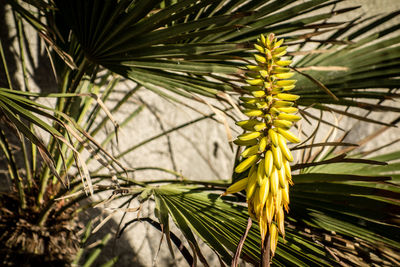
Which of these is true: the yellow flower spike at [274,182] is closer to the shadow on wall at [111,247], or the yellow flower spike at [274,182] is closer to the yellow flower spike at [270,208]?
the yellow flower spike at [270,208]

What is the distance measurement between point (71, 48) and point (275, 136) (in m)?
0.60

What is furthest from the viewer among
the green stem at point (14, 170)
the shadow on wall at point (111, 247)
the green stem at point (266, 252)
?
the shadow on wall at point (111, 247)

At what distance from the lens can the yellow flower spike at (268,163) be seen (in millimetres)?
410

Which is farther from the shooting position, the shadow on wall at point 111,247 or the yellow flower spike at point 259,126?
the shadow on wall at point 111,247

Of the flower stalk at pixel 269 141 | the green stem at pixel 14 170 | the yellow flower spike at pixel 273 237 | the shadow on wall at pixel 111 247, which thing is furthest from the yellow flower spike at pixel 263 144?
the shadow on wall at pixel 111 247

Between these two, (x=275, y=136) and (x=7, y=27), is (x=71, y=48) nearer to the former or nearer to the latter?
(x=7, y=27)

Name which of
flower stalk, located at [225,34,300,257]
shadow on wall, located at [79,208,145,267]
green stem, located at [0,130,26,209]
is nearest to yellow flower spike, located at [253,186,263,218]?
flower stalk, located at [225,34,300,257]

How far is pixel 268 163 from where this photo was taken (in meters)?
0.42

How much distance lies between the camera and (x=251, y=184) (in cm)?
44

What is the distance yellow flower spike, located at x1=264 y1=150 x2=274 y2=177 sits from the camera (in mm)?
410

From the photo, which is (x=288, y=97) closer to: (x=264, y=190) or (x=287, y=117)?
(x=287, y=117)

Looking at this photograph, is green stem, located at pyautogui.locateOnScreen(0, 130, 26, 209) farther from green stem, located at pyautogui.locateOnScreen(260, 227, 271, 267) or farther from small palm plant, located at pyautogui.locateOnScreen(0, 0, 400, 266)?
green stem, located at pyautogui.locateOnScreen(260, 227, 271, 267)

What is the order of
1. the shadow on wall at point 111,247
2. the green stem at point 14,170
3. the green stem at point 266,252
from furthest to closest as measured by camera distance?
the shadow on wall at point 111,247 < the green stem at point 14,170 < the green stem at point 266,252

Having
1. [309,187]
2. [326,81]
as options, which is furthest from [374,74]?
[309,187]
